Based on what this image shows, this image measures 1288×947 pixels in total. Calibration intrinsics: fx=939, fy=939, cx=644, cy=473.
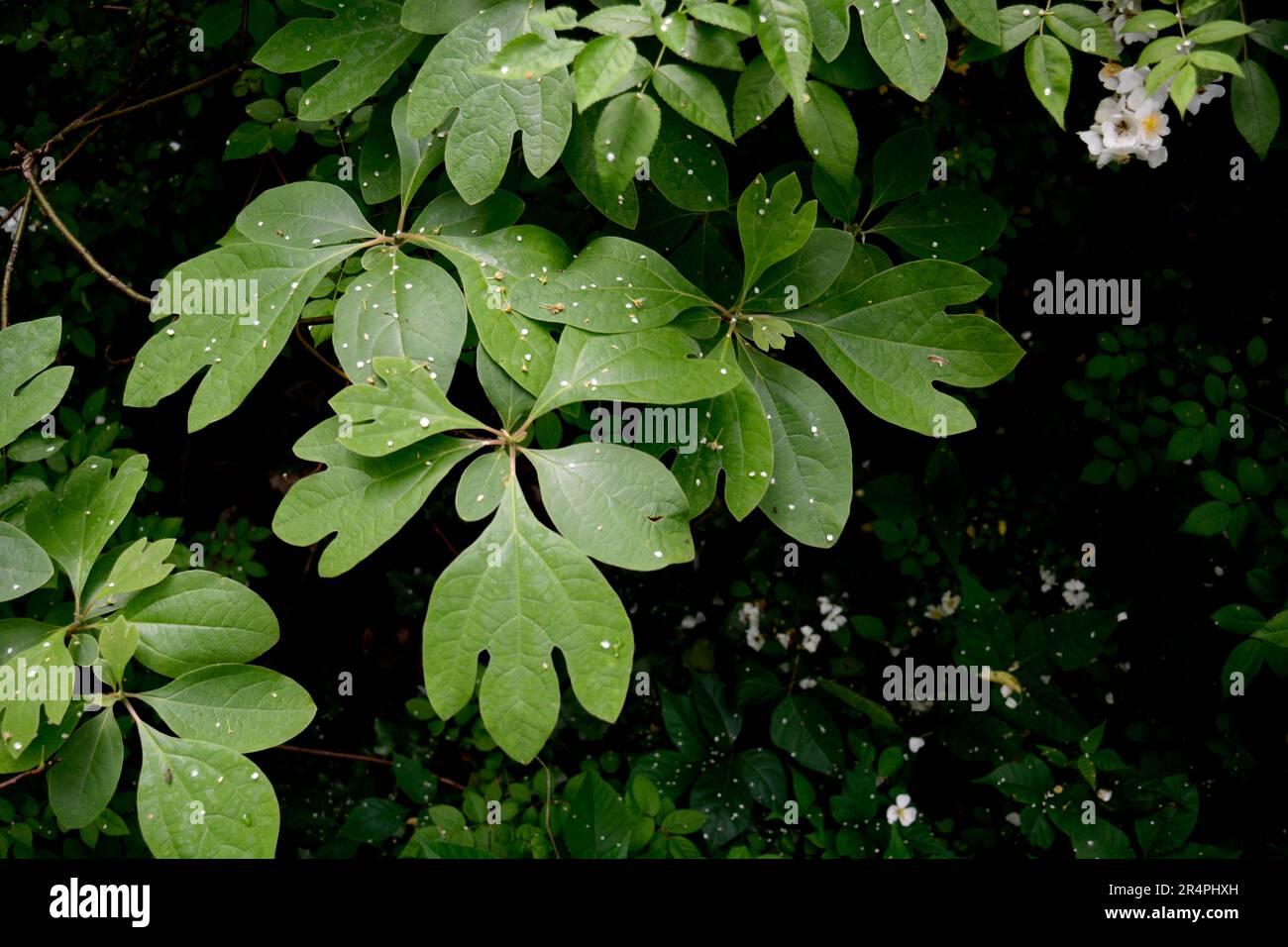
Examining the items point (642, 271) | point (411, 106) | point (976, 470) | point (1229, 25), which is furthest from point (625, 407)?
point (976, 470)

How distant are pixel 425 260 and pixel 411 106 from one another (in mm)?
195

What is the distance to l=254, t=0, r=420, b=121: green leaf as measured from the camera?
130 centimetres

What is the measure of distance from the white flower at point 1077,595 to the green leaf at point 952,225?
1.01 metres

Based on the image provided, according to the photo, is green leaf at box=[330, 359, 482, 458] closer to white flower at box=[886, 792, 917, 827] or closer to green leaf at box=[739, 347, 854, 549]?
green leaf at box=[739, 347, 854, 549]

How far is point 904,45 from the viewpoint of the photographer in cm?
119

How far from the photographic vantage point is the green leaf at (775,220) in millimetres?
1241

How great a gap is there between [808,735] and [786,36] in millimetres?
1424

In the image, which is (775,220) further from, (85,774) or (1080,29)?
(85,774)

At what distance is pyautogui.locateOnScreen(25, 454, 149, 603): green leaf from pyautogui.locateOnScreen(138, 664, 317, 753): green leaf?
22 centimetres

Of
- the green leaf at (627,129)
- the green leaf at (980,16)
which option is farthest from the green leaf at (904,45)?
the green leaf at (627,129)

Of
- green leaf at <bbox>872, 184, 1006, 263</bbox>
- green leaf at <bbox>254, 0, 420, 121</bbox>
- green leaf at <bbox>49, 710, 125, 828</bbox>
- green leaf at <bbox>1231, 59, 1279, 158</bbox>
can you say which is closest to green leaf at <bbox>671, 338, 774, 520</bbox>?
green leaf at <bbox>872, 184, 1006, 263</bbox>

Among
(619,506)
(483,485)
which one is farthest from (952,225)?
(483,485)

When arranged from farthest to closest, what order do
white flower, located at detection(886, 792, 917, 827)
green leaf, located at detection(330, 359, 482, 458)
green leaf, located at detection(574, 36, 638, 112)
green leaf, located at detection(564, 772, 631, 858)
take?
white flower, located at detection(886, 792, 917, 827), green leaf, located at detection(564, 772, 631, 858), green leaf, located at detection(330, 359, 482, 458), green leaf, located at detection(574, 36, 638, 112)

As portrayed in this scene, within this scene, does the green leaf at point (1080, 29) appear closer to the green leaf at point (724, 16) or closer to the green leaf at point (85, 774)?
the green leaf at point (724, 16)
